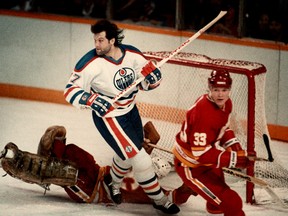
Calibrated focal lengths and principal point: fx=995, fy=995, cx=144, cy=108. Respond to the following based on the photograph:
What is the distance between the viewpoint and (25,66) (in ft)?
30.0

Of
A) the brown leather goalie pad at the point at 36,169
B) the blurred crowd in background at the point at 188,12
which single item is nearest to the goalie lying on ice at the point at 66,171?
the brown leather goalie pad at the point at 36,169

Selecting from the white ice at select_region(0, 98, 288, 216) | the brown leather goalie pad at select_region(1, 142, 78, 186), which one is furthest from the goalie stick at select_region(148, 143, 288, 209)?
the brown leather goalie pad at select_region(1, 142, 78, 186)

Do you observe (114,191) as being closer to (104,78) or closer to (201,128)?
(104,78)

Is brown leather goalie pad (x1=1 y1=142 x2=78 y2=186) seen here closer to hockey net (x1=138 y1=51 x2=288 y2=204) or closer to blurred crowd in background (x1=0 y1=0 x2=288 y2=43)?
hockey net (x1=138 y1=51 x2=288 y2=204)

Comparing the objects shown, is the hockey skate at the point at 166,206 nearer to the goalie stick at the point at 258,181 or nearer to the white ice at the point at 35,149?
the white ice at the point at 35,149

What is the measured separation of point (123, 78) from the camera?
19.8 ft

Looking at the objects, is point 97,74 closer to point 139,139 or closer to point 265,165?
point 139,139

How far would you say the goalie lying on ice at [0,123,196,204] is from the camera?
6.22 metres

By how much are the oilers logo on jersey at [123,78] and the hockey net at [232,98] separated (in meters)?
0.77

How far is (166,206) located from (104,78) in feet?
2.89

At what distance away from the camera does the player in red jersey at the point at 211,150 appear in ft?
18.3

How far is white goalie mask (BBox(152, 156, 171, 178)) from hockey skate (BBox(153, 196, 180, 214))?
64 cm

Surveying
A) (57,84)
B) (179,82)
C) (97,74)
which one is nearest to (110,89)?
(97,74)

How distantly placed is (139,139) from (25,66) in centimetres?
324
